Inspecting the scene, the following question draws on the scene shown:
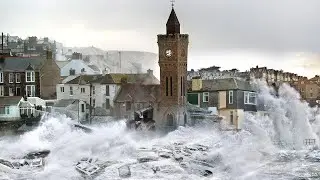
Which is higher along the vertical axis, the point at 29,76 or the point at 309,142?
the point at 29,76

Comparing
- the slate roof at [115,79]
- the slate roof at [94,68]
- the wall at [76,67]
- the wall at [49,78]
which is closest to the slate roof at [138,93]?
the slate roof at [115,79]

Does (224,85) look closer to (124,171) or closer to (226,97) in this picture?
(226,97)

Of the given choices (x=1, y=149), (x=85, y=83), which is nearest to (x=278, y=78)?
(x=85, y=83)

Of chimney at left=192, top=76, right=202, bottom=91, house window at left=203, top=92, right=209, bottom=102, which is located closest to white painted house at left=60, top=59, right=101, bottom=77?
chimney at left=192, top=76, right=202, bottom=91

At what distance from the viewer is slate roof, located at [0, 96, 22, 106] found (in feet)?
59.3

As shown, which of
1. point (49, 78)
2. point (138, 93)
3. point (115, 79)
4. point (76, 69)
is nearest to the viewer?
point (138, 93)

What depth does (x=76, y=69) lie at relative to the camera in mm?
21984

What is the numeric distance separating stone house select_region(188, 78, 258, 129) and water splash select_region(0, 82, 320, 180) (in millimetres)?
404

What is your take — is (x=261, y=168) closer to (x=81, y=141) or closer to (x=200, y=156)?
(x=200, y=156)

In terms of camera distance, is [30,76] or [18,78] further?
[30,76]

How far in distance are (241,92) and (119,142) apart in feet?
14.0

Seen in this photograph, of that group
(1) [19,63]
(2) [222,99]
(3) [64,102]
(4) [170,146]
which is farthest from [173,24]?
(1) [19,63]

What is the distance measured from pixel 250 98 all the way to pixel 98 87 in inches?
184

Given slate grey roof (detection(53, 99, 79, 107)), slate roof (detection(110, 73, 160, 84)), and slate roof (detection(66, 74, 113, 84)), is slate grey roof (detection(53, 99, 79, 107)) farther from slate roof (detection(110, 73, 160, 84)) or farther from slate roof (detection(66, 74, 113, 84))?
slate roof (detection(110, 73, 160, 84))
